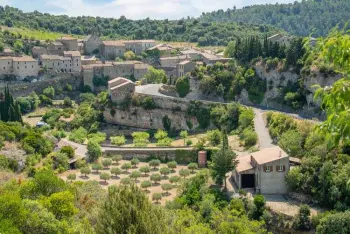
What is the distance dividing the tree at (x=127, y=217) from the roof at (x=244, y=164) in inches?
761

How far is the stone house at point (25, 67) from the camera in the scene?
89.4 m

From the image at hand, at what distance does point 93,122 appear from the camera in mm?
72062

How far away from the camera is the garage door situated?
40.9m

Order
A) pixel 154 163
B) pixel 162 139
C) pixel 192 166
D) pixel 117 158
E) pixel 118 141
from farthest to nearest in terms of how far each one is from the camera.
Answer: pixel 118 141 < pixel 162 139 < pixel 117 158 < pixel 154 163 < pixel 192 166

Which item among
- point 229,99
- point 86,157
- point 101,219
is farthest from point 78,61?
point 101,219

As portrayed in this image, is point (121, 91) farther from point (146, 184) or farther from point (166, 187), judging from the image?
point (166, 187)

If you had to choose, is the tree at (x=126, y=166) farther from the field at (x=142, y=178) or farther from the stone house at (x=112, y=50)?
the stone house at (x=112, y=50)

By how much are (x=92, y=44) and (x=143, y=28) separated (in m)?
37.1

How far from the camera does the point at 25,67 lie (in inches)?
3546

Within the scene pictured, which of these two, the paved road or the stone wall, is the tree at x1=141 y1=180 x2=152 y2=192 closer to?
the paved road

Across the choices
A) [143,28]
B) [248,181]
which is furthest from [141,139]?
[143,28]

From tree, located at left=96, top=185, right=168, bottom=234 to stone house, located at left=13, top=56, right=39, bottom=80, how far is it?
72664mm

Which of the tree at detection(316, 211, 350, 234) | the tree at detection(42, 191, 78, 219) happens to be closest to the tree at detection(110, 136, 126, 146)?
the tree at detection(316, 211, 350, 234)

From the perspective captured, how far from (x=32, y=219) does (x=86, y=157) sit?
29.8 metres
